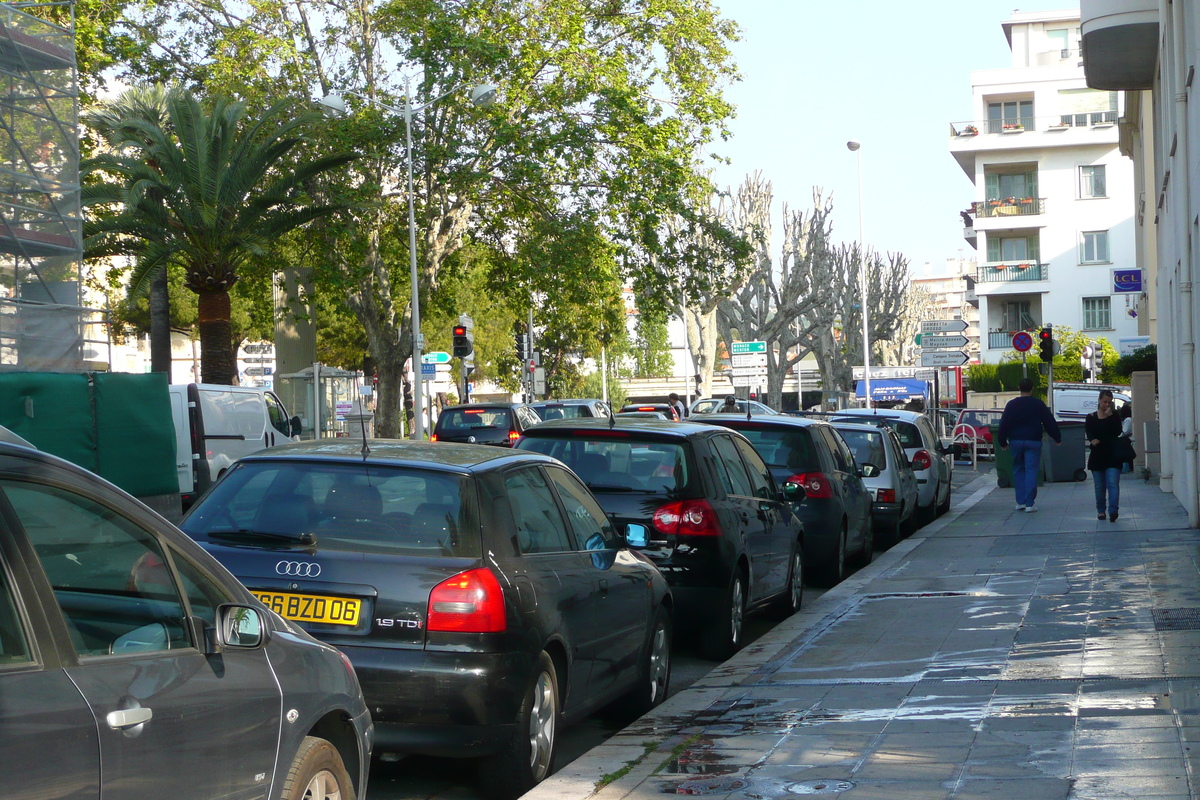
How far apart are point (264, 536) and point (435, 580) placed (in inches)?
33.5

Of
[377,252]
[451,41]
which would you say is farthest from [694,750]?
[377,252]

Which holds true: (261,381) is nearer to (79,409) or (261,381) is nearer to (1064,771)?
(79,409)

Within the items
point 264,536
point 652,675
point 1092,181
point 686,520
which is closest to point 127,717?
point 264,536

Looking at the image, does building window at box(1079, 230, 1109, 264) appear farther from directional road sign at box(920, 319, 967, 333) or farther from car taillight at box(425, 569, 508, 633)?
car taillight at box(425, 569, 508, 633)

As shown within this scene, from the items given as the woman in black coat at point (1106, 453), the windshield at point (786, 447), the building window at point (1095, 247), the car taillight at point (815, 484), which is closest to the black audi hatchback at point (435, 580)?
Result: the car taillight at point (815, 484)

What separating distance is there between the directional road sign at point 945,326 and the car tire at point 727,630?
86.4ft

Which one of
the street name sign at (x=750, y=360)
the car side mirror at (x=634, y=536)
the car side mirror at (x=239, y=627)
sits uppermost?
the street name sign at (x=750, y=360)

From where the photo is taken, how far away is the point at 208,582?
12.2 feet

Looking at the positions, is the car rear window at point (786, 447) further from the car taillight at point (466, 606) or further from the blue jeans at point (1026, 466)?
the car taillight at point (466, 606)

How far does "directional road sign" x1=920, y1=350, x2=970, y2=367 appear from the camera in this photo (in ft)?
112

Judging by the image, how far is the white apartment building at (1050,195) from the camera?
206ft

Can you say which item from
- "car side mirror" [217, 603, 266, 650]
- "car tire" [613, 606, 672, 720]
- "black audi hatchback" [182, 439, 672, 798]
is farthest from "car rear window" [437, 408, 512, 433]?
"car side mirror" [217, 603, 266, 650]

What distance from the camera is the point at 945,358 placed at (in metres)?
34.2

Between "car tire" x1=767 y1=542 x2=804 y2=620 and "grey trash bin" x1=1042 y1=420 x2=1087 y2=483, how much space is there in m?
16.7
